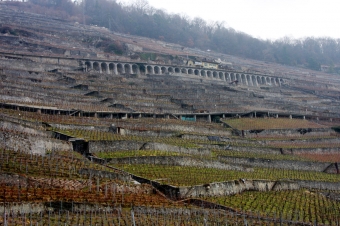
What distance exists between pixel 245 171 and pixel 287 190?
4.54 metres

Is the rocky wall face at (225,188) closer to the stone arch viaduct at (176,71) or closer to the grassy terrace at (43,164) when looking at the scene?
the grassy terrace at (43,164)

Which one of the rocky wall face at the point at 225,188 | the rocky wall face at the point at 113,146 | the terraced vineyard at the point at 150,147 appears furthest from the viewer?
the rocky wall face at the point at 113,146

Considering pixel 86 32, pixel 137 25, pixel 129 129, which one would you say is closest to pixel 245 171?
pixel 129 129

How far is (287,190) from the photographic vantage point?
3594 centimetres

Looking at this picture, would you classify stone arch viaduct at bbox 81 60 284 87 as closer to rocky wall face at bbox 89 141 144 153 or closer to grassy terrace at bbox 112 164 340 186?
rocky wall face at bbox 89 141 144 153

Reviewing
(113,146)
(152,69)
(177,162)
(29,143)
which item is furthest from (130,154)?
(152,69)

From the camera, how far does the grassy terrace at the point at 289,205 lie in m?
27.4

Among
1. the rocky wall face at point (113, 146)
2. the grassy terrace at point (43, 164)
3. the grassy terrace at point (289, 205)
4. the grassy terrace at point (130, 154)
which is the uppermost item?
the grassy terrace at point (43, 164)

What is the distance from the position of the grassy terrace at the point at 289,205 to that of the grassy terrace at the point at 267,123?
68.4 ft

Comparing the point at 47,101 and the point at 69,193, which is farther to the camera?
the point at 47,101

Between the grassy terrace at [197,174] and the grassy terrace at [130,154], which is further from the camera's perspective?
the grassy terrace at [130,154]

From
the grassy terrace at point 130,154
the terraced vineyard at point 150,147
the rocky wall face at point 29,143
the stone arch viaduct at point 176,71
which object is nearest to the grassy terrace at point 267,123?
the terraced vineyard at point 150,147

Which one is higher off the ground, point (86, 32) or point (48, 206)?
point (86, 32)

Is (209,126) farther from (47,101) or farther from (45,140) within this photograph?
(45,140)
